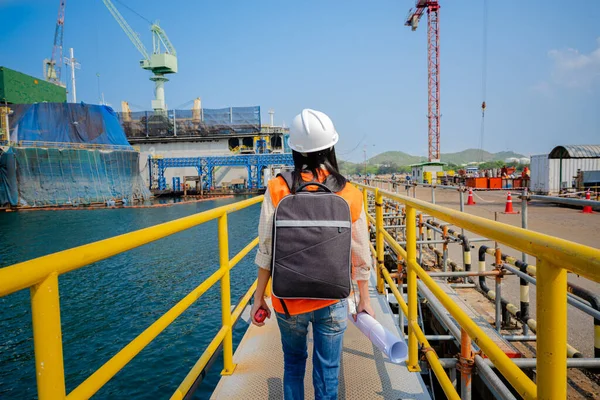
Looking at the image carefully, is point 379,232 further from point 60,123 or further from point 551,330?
point 60,123

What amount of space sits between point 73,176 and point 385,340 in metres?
39.0

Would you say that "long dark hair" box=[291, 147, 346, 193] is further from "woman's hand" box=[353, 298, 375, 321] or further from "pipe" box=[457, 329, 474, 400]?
"pipe" box=[457, 329, 474, 400]

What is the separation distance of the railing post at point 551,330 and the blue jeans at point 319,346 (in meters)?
0.94

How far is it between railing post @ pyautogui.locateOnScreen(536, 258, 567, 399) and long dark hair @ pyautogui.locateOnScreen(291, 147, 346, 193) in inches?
37.7

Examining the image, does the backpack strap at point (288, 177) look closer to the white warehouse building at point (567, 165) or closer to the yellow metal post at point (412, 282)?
the yellow metal post at point (412, 282)

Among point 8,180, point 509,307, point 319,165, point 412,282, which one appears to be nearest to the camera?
point 319,165

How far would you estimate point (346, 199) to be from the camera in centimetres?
175

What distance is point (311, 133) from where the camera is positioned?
5.90ft

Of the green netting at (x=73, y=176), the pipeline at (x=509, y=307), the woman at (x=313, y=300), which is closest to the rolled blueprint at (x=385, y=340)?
the woman at (x=313, y=300)

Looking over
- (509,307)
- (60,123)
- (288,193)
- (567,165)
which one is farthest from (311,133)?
(60,123)

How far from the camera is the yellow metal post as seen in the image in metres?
2.46

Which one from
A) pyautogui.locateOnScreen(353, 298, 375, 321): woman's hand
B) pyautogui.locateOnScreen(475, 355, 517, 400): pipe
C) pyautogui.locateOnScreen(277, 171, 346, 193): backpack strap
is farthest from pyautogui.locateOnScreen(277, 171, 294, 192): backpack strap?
pyautogui.locateOnScreen(475, 355, 517, 400): pipe

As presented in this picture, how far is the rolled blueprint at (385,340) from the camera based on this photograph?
6.32ft

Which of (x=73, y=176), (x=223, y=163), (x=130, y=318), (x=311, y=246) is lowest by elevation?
(x=130, y=318)
